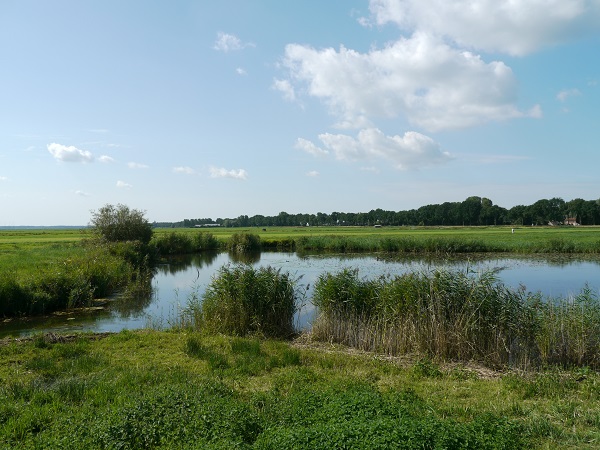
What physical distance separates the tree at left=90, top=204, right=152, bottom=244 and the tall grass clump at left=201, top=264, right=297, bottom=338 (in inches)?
1134

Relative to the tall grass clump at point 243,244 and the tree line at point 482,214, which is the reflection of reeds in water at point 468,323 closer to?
the tall grass clump at point 243,244

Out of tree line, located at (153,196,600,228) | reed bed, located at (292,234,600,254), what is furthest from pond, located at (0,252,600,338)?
tree line, located at (153,196,600,228)

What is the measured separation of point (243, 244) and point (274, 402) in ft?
169

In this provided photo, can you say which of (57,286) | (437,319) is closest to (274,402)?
(437,319)

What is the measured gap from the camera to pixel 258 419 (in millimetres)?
5875

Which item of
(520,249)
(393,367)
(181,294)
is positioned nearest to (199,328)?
(393,367)

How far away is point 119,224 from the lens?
1647 inches

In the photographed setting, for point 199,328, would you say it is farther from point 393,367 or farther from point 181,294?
point 181,294

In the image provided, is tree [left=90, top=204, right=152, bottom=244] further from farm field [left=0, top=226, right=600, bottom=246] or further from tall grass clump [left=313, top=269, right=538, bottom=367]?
tall grass clump [left=313, top=269, right=538, bottom=367]

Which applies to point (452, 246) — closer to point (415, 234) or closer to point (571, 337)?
point (415, 234)

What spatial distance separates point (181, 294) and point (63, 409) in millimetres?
17798

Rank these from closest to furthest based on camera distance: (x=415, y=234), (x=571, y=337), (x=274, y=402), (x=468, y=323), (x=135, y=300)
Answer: (x=274, y=402) → (x=571, y=337) → (x=468, y=323) → (x=135, y=300) → (x=415, y=234)

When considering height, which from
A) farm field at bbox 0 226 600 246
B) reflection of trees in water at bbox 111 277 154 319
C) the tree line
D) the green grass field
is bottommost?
reflection of trees in water at bbox 111 277 154 319

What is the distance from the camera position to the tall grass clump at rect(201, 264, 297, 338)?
13.8 metres
